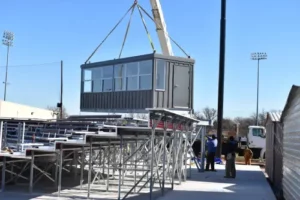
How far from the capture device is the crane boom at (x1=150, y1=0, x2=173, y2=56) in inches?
999

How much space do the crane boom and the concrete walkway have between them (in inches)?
355

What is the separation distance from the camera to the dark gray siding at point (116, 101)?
18.3 meters

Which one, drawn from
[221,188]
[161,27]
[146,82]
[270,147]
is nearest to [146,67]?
[146,82]

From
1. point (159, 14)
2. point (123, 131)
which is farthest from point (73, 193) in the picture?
point (159, 14)

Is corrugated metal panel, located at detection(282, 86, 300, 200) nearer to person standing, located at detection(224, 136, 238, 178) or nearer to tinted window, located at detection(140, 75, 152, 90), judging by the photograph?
person standing, located at detection(224, 136, 238, 178)

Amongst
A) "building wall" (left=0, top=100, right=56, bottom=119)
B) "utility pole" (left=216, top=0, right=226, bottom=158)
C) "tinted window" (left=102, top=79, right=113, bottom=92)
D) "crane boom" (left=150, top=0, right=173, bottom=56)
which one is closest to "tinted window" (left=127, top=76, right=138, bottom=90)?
"tinted window" (left=102, top=79, right=113, bottom=92)

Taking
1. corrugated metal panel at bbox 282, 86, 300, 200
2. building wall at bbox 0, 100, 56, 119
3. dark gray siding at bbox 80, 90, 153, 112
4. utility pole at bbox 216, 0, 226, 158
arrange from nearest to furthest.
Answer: corrugated metal panel at bbox 282, 86, 300, 200 → dark gray siding at bbox 80, 90, 153, 112 → utility pole at bbox 216, 0, 226, 158 → building wall at bbox 0, 100, 56, 119

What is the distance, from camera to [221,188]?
15453 millimetres

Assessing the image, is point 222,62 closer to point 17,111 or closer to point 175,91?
point 175,91

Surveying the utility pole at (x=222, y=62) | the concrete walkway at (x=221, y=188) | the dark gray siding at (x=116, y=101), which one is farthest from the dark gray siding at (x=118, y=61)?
the utility pole at (x=222, y=62)

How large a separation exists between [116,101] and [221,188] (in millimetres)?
6389

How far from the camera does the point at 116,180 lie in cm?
1720

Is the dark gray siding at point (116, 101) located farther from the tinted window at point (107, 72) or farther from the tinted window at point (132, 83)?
the tinted window at point (107, 72)

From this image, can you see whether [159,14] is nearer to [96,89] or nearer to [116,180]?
[96,89]
